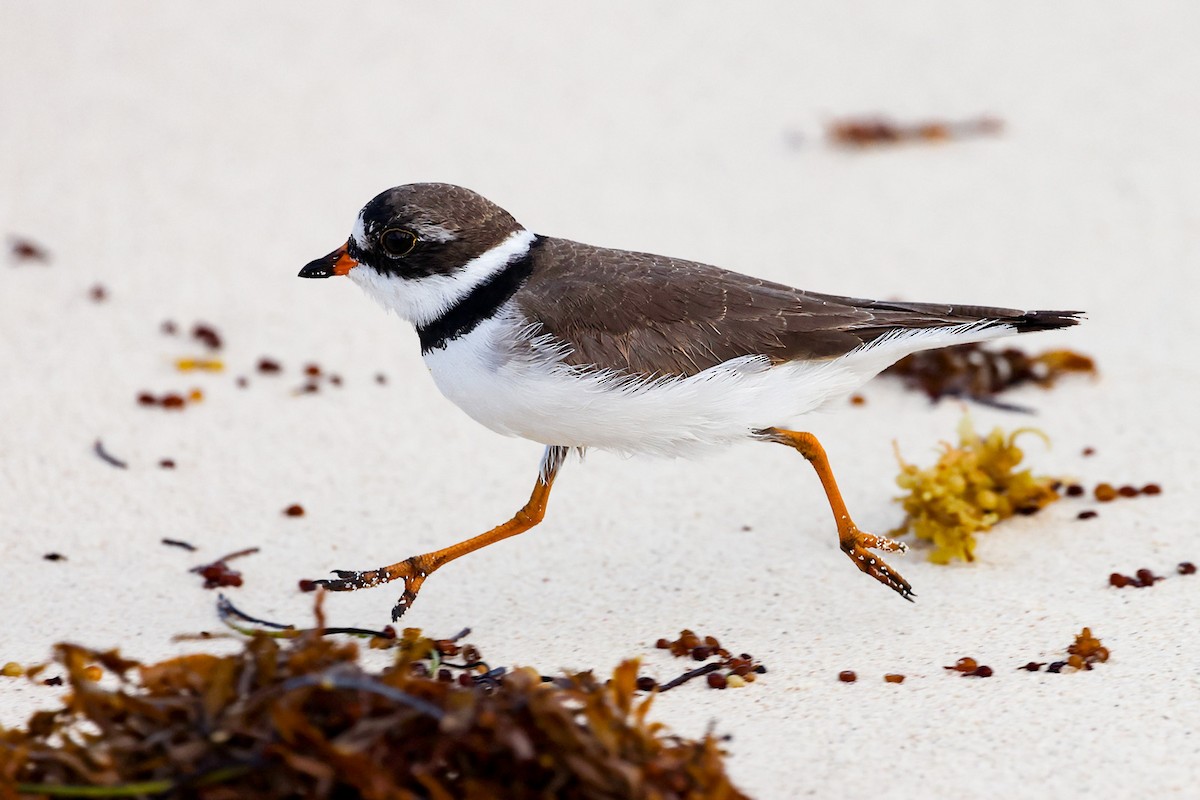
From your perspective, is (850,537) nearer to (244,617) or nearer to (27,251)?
(244,617)

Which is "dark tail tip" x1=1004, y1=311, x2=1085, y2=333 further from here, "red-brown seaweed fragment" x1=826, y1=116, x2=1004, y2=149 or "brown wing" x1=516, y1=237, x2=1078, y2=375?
"red-brown seaweed fragment" x1=826, y1=116, x2=1004, y2=149

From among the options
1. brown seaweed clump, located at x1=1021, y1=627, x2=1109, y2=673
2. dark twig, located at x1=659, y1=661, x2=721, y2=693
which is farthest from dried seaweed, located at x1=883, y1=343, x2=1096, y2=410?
dark twig, located at x1=659, y1=661, x2=721, y2=693

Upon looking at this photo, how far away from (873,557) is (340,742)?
2.28 metres

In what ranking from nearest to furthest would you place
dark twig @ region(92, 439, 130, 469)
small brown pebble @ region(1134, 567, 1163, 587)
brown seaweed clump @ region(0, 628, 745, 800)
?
1. brown seaweed clump @ region(0, 628, 745, 800)
2. small brown pebble @ region(1134, 567, 1163, 587)
3. dark twig @ region(92, 439, 130, 469)

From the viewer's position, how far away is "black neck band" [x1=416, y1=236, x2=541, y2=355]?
176 inches

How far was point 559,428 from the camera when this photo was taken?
438 centimetres

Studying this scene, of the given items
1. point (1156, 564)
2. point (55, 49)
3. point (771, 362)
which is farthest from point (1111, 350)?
point (55, 49)

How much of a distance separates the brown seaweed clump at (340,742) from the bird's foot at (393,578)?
53.2 inches

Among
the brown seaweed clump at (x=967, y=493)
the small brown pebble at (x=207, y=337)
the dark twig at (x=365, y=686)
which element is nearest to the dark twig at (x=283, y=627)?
the dark twig at (x=365, y=686)

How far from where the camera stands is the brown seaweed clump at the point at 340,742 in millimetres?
2946

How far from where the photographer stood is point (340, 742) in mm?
2955

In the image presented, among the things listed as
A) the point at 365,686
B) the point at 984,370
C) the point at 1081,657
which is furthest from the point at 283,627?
the point at 984,370

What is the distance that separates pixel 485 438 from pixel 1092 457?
2.75 m

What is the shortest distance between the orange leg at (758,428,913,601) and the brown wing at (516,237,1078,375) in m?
0.32
